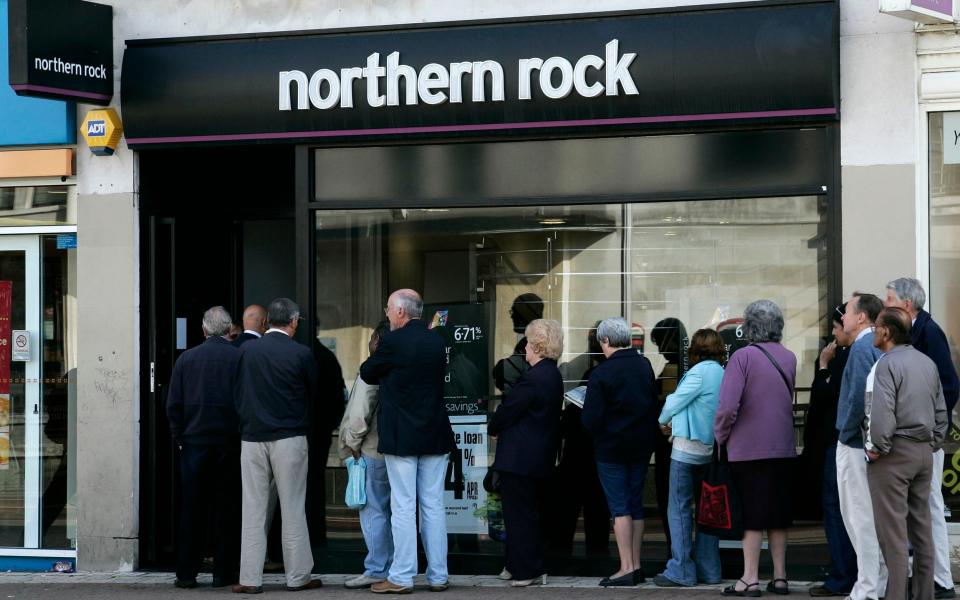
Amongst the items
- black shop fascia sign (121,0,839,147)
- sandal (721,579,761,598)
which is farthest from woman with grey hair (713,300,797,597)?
black shop fascia sign (121,0,839,147)

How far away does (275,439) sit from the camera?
28.7ft

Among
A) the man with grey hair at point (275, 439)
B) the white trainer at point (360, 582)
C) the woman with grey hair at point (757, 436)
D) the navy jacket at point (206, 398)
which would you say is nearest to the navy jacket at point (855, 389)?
the woman with grey hair at point (757, 436)

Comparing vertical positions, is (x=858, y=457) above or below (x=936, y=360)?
below

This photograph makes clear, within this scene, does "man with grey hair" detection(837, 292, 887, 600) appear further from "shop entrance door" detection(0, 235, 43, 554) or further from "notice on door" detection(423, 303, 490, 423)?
"shop entrance door" detection(0, 235, 43, 554)

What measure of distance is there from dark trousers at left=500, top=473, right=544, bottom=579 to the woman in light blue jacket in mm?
845

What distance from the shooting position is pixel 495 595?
8.55m

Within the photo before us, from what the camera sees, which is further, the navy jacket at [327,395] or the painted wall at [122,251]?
the navy jacket at [327,395]

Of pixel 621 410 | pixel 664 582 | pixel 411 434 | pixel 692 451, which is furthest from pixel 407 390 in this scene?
Answer: pixel 664 582

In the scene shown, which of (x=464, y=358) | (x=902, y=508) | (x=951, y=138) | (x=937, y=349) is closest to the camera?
(x=902, y=508)

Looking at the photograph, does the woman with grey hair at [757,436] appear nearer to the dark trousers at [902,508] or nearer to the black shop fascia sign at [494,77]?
the dark trousers at [902,508]

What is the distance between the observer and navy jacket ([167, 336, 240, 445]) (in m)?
9.04

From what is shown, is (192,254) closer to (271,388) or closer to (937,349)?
(271,388)

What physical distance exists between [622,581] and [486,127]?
10.8 feet

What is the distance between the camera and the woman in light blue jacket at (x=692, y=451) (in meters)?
→ 8.49
